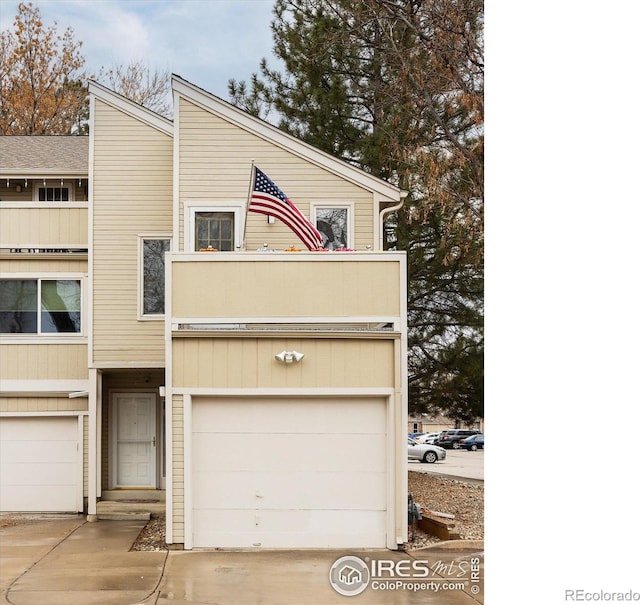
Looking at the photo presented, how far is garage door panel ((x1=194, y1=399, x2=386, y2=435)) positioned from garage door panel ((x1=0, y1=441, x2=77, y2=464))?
4.66m

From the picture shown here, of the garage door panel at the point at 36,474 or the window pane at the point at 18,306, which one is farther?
the window pane at the point at 18,306

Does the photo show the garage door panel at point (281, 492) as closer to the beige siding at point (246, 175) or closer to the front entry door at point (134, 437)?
the beige siding at point (246, 175)

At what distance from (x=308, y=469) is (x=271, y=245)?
157 inches

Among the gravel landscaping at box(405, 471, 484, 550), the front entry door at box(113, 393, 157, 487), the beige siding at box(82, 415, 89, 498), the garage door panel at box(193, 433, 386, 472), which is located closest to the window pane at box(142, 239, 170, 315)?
the front entry door at box(113, 393, 157, 487)

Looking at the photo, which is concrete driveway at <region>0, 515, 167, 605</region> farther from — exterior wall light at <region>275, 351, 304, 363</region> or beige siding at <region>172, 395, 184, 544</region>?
exterior wall light at <region>275, 351, 304, 363</region>

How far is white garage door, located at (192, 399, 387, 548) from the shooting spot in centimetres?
1128

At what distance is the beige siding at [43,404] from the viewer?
14.9 meters

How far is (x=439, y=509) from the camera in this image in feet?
49.9

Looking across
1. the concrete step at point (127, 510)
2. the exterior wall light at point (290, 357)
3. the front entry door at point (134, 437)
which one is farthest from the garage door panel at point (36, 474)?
the exterior wall light at point (290, 357)

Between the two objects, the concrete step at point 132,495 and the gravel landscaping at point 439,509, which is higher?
the concrete step at point 132,495

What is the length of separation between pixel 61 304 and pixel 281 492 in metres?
Result: 6.10

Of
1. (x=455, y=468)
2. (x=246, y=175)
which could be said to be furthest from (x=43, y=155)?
(x=455, y=468)

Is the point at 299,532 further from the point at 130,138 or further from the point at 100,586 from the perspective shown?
the point at 130,138
